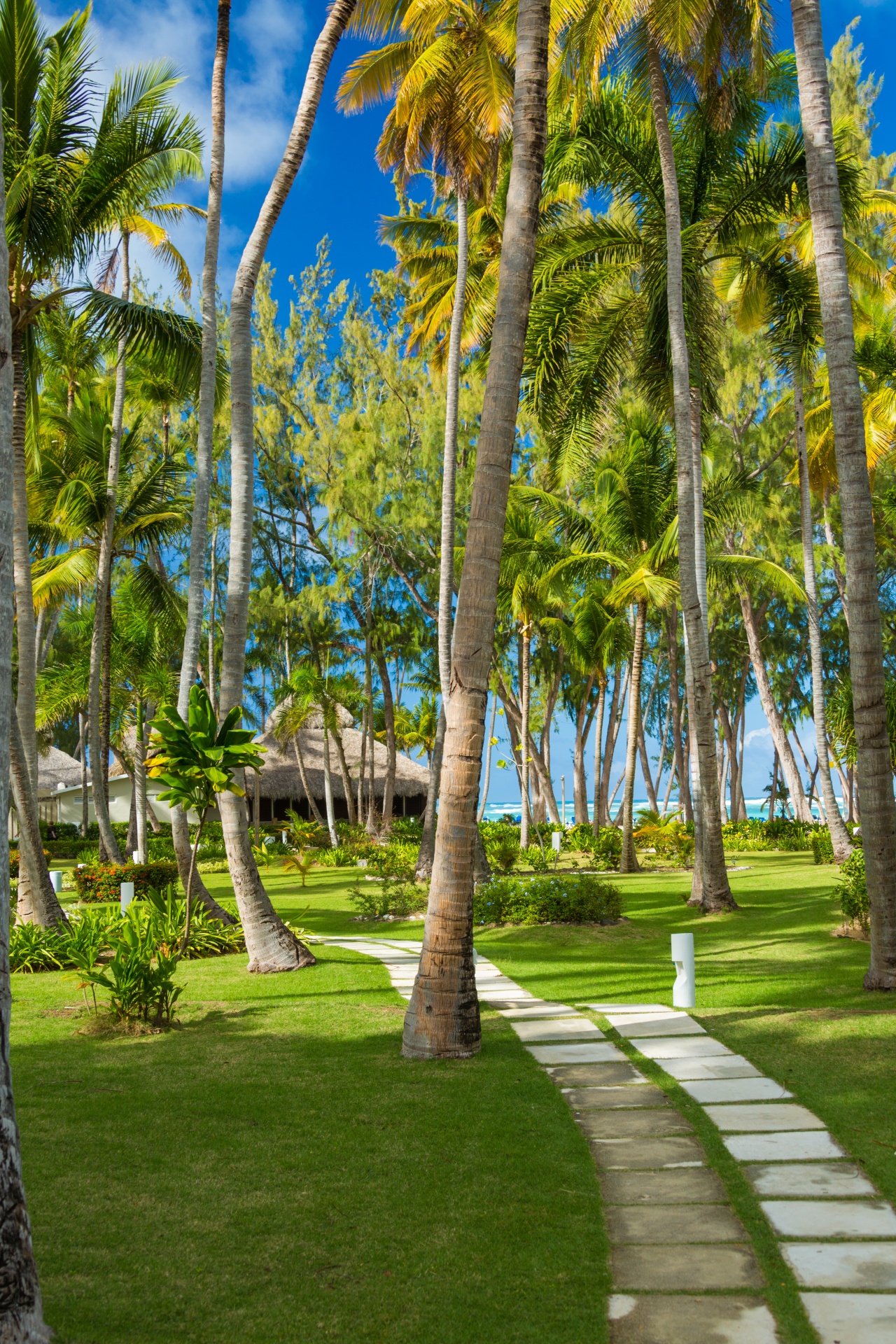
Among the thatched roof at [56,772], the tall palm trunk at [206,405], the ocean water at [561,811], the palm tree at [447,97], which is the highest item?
the palm tree at [447,97]

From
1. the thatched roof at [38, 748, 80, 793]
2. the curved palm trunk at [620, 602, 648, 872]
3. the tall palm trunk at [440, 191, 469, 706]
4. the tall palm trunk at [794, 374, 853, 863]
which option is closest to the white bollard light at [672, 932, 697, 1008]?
the tall palm trunk at [440, 191, 469, 706]

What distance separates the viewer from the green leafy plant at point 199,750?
895cm

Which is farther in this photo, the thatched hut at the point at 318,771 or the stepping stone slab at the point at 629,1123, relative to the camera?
the thatched hut at the point at 318,771

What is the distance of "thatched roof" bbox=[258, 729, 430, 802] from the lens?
3678 centimetres

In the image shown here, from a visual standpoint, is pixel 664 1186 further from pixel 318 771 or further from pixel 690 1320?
pixel 318 771

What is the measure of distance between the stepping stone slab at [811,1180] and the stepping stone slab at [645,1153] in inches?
12.2

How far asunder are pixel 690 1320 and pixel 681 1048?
3769 millimetres

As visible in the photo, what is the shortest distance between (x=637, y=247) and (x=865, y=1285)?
15794 mm

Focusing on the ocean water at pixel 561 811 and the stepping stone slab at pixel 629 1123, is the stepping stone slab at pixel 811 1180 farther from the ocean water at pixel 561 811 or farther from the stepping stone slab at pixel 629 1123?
the ocean water at pixel 561 811

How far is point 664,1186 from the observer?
14.3 feet

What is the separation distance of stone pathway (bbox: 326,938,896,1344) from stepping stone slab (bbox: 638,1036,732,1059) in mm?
17

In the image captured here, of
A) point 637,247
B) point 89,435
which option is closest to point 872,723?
point 637,247

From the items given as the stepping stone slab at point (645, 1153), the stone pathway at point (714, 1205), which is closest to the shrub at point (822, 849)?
the stone pathway at point (714, 1205)

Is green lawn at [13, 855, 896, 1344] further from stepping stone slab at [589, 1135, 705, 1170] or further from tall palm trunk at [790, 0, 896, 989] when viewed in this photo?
tall palm trunk at [790, 0, 896, 989]
